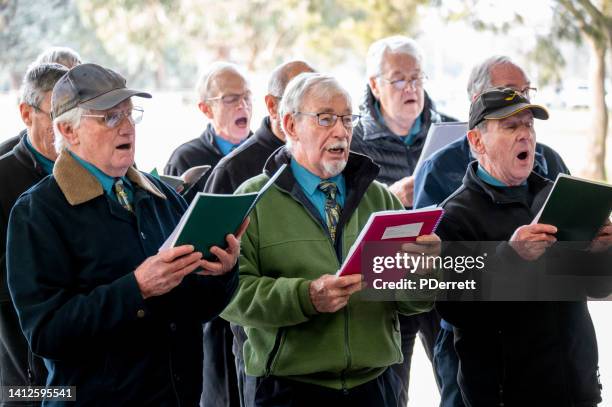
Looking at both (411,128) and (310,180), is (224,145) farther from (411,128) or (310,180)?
(310,180)

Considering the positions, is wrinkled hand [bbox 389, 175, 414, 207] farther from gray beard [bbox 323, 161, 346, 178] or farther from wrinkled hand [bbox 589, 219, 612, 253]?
wrinkled hand [bbox 589, 219, 612, 253]

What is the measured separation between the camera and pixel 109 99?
2744 millimetres

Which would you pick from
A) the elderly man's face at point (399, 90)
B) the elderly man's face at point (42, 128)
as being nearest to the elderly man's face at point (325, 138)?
the elderly man's face at point (42, 128)

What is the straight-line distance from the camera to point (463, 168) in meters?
3.93

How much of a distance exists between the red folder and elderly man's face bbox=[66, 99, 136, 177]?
742 millimetres

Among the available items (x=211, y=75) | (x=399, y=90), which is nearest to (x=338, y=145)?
(x=399, y=90)

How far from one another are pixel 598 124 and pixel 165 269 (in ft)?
35.1

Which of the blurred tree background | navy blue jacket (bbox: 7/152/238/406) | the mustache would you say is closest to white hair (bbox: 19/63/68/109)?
navy blue jacket (bbox: 7/152/238/406)

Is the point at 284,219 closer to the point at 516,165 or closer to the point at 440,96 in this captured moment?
the point at 516,165

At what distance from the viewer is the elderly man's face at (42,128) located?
359 centimetres

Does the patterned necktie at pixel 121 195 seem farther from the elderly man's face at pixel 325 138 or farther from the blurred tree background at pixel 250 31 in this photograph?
the blurred tree background at pixel 250 31

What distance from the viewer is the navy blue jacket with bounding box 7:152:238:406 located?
2574mm

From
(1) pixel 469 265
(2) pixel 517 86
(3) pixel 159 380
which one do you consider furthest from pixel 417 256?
(2) pixel 517 86

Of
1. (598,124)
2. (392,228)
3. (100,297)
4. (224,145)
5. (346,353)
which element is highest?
(598,124)
